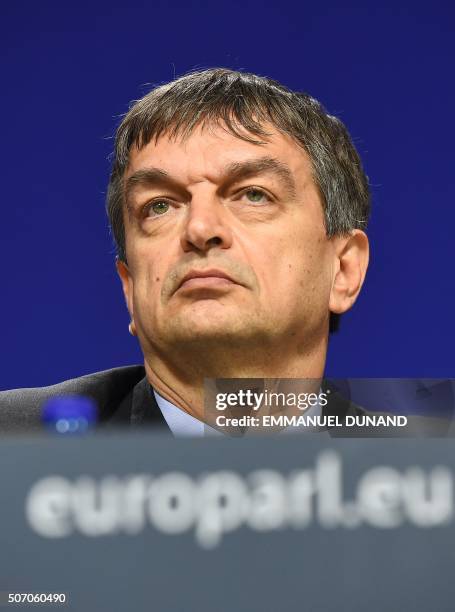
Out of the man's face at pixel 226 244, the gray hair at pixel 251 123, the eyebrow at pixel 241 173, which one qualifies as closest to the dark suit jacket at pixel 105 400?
the man's face at pixel 226 244

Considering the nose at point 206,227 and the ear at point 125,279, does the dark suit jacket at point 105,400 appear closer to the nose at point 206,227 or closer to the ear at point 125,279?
the ear at point 125,279

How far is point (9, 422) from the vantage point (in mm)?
1572

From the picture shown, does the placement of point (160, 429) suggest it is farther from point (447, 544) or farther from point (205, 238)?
point (447, 544)

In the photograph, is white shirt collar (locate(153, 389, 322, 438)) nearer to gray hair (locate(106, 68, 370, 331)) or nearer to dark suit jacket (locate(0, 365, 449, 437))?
dark suit jacket (locate(0, 365, 449, 437))

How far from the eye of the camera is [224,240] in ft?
4.37

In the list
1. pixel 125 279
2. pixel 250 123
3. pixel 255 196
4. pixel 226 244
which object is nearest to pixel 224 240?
pixel 226 244

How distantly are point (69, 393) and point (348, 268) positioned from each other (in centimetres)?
58

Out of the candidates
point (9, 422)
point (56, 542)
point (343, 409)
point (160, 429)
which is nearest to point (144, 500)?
point (56, 542)

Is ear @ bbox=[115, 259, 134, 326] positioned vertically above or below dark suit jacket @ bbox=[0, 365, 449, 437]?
above

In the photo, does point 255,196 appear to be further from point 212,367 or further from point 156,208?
point 212,367

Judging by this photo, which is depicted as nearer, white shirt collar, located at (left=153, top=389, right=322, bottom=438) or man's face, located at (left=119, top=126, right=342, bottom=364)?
man's face, located at (left=119, top=126, right=342, bottom=364)

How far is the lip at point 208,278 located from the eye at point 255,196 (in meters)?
0.16

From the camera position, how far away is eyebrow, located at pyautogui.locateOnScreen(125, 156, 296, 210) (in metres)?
1.40

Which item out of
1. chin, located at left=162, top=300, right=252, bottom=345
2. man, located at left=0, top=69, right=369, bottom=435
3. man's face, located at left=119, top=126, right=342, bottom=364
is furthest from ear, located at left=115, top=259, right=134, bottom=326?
chin, located at left=162, top=300, right=252, bottom=345
